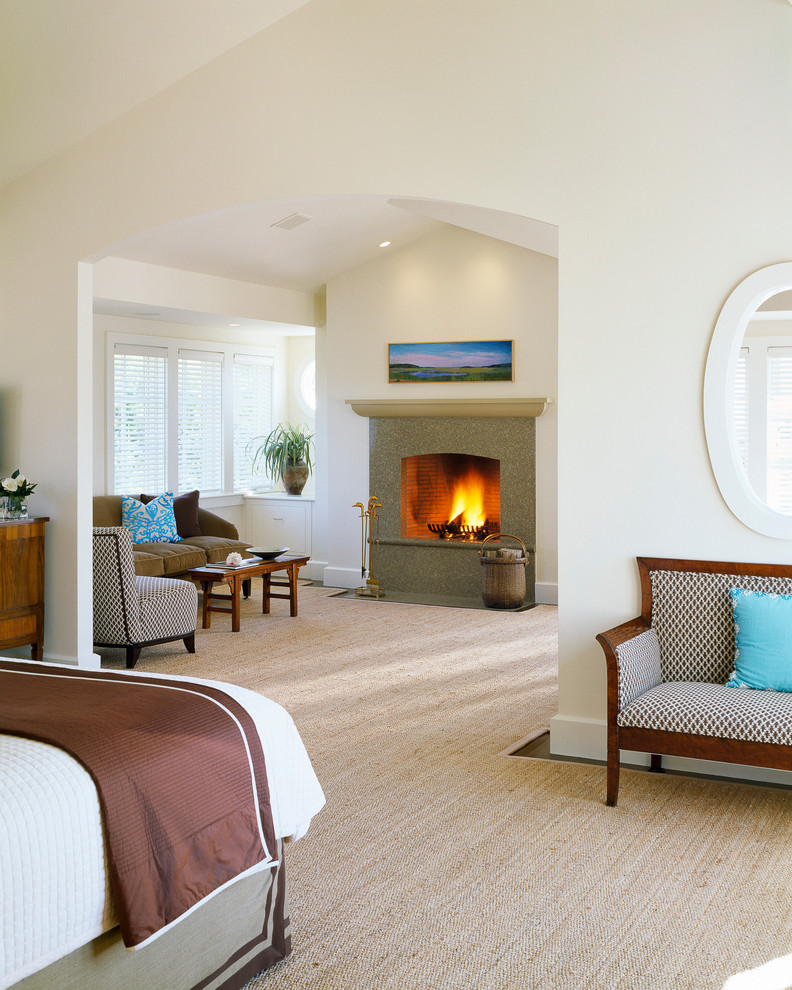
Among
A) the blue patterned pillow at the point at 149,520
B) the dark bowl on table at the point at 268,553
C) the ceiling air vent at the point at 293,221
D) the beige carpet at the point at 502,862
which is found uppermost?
the ceiling air vent at the point at 293,221

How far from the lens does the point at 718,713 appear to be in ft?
11.7

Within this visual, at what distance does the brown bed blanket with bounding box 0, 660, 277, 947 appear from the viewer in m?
2.09

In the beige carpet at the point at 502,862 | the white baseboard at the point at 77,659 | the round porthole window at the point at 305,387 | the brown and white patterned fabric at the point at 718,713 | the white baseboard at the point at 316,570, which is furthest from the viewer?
the round porthole window at the point at 305,387

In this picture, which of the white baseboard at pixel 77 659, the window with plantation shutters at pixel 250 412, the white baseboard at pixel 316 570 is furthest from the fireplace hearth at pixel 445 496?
the white baseboard at pixel 77 659

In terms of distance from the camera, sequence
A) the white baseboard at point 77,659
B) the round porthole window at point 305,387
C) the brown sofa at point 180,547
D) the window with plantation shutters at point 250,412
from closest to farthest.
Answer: the white baseboard at point 77,659 → the brown sofa at point 180,547 → the window with plantation shutters at point 250,412 → the round porthole window at point 305,387

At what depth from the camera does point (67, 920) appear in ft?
6.42

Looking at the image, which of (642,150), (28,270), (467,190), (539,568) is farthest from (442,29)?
(539,568)

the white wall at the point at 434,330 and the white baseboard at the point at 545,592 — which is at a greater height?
the white wall at the point at 434,330

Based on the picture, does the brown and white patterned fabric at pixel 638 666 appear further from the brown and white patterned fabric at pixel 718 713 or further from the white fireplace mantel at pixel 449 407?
the white fireplace mantel at pixel 449 407

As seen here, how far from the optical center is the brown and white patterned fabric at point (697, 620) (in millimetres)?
4004

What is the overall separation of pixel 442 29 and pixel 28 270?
Answer: 2922mm

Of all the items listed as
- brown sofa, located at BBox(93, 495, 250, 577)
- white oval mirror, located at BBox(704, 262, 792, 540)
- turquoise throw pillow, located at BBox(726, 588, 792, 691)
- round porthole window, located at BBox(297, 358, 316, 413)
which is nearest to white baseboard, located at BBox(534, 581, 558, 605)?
brown sofa, located at BBox(93, 495, 250, 577)

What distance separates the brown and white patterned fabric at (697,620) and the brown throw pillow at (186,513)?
527 centimetres

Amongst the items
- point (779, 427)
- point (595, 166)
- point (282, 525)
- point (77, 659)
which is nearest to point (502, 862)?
point (779, 427)
